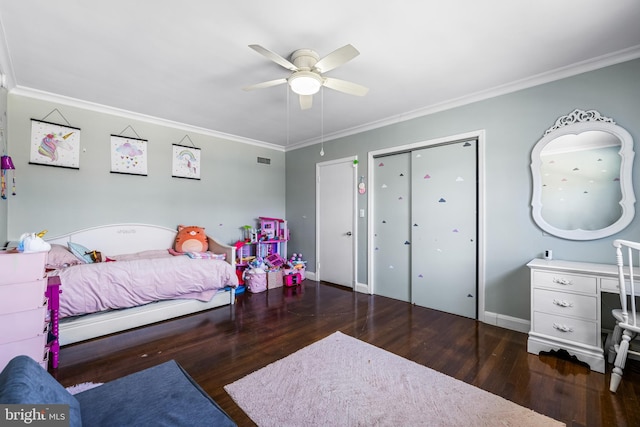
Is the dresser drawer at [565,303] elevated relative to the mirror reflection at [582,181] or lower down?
lower down

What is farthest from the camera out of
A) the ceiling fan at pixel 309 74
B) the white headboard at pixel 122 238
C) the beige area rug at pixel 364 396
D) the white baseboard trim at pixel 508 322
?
the white headboard at pixel 122 238

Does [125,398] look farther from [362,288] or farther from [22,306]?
[362,288]

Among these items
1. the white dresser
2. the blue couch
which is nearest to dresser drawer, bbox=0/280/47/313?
the blue couch

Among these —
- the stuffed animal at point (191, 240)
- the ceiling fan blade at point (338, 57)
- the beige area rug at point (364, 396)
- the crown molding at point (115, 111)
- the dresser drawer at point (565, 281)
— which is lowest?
the beige area rug at point (364, 396)

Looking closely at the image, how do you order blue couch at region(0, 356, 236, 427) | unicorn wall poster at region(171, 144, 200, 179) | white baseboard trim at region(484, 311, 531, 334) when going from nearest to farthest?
blue couch at region(0, 356, 236, 427), white baseboard trim at region(484, 311, 531, 334), unicorn wall poster at region(171, 144, 200, 179)

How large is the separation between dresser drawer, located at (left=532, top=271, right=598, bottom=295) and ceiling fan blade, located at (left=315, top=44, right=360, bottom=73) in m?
2.25

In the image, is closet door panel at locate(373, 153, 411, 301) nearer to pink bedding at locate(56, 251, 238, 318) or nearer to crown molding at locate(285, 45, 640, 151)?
crown molding at locate(285, 45, 640, 151)

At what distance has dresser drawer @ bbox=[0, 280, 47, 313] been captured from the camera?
165 centimetres

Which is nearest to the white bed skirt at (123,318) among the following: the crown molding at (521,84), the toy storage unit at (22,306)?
the toy storage unit at (22,306)

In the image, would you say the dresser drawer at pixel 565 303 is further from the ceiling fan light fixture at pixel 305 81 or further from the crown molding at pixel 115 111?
the crown molding at pixel 115 111

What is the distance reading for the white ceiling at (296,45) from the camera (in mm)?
1703

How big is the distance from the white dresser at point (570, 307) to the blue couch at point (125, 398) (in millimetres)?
2466

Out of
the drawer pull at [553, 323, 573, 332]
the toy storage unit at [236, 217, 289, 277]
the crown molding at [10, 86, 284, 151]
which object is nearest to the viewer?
the drawer pull at [553, 323, 573, 332]

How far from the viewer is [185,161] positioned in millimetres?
3939
